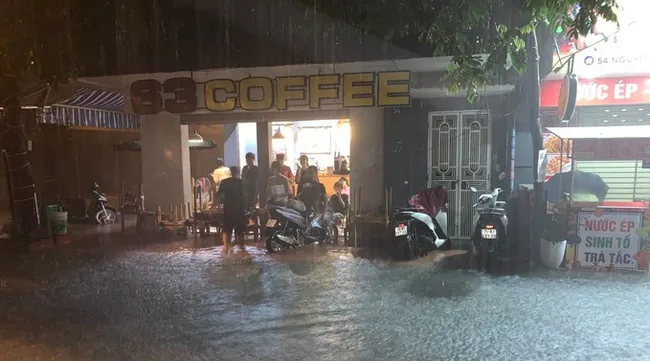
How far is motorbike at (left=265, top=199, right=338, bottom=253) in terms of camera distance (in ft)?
28.6

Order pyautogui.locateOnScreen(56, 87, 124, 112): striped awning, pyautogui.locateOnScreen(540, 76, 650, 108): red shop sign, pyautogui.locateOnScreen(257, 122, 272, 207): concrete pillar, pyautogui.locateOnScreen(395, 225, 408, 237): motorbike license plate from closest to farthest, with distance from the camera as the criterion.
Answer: pyautogui.locateOnScreen(395, 225, 408, 237): motorbike license plate
pyautogui.locateOnScreen(540, 76, 650, 108): red shop sign
pyautogui.locateOnScreen(257, 122, 272, 207): concrete pillar
pyautogui.locateOnScreen(56, 87, 124, 112): striped awning

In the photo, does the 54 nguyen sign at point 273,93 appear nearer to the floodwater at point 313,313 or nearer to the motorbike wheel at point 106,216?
the floodwater at point 313,313

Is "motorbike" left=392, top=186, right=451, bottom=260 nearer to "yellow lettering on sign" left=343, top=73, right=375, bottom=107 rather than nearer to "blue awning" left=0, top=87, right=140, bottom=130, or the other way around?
"yellow lettering on sign" left=343, top=73, right=375, bottom=107

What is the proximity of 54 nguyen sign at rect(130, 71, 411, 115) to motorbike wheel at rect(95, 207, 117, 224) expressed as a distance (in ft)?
13.0

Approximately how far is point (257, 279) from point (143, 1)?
20.0 feet

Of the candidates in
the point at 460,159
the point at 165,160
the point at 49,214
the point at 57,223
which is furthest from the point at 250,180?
the point at 460,159

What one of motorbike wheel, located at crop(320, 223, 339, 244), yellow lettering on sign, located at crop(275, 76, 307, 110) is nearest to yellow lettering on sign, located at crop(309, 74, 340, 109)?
yellow lettering on sign, located at crop(275, 76, 307, 110)

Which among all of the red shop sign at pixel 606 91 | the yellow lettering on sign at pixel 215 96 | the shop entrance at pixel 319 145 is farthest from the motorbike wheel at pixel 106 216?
the red shop sign at pixel 606 91

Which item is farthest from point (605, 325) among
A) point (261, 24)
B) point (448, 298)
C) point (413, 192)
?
point (261, 24)

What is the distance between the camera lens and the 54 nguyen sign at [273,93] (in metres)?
9.03

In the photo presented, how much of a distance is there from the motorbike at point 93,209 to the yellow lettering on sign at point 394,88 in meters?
8.85

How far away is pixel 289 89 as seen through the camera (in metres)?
9.76

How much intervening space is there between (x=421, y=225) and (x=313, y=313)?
3.26 metres

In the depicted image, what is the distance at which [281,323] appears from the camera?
5.18m
